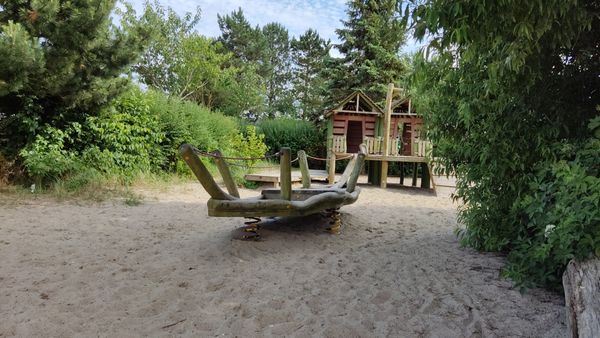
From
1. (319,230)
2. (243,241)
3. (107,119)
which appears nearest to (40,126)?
(107,119)

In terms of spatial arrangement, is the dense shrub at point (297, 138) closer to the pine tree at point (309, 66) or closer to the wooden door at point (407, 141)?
the wooden door at point (407, 141)

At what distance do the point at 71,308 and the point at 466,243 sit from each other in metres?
4.20

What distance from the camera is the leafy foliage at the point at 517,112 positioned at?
2080 millimetres

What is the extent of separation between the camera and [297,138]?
62.2 feet

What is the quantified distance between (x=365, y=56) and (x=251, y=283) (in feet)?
59.0

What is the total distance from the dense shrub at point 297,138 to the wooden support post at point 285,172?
1434cm

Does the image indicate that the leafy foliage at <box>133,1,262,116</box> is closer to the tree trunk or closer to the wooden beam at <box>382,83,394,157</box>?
the wooden beam at <box>382,83,394,157</box>

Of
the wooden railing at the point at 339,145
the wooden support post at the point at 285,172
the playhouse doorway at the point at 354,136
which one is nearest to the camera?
the wooden support post at the point at 285,172

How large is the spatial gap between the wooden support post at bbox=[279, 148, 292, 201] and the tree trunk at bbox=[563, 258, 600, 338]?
9.31ft

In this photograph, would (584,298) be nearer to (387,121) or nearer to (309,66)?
(387,121)

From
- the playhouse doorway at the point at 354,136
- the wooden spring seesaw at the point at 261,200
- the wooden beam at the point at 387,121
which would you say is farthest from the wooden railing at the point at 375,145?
the wooden spring seesaw at the point at 261,200

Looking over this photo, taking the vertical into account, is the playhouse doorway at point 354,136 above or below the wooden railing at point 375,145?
above

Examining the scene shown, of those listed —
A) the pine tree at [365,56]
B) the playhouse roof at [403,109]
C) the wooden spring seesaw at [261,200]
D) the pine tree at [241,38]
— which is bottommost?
the wooden spring seesaw at [261,200]

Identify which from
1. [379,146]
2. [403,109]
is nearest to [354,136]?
[403,109]
